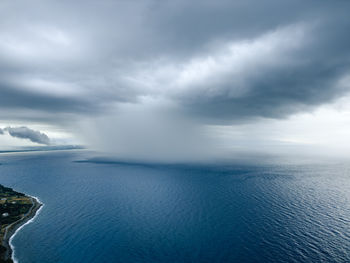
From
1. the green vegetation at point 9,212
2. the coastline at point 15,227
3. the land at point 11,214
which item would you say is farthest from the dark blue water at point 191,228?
the green vegetation at point 9,212

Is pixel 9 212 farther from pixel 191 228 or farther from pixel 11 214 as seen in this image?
pixel 191 228

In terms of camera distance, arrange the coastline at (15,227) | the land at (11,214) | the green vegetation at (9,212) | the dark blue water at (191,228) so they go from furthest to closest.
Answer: the land at (11,214)
the green vegetation at (9,212)
the coastline at (15,227)
the dark blue water at (191,228)

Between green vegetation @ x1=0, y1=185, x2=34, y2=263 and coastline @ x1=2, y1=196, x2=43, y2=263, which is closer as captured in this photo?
coastline @ x1=2, y1=196, x2=43, y2=263

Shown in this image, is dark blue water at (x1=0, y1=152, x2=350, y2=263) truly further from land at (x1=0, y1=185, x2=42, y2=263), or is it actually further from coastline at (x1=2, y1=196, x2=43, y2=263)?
land at (x1=0, y1=185, x2=42, y2=263)

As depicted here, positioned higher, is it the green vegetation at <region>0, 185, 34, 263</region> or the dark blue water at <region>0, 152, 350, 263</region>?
the dark blue water at <region>0, 152, 350, 263</region>

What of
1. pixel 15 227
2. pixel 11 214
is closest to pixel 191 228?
pixel 15 227

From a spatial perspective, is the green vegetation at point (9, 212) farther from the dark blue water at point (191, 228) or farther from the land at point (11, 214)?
the dark blue water at point (191, 228)

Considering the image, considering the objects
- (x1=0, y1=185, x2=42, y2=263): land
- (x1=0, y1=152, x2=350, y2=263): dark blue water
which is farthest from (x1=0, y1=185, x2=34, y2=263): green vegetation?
(x1=0, y1=152, x2=350, y2=263): dark blue water

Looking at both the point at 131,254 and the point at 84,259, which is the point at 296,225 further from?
the point at 84,259
